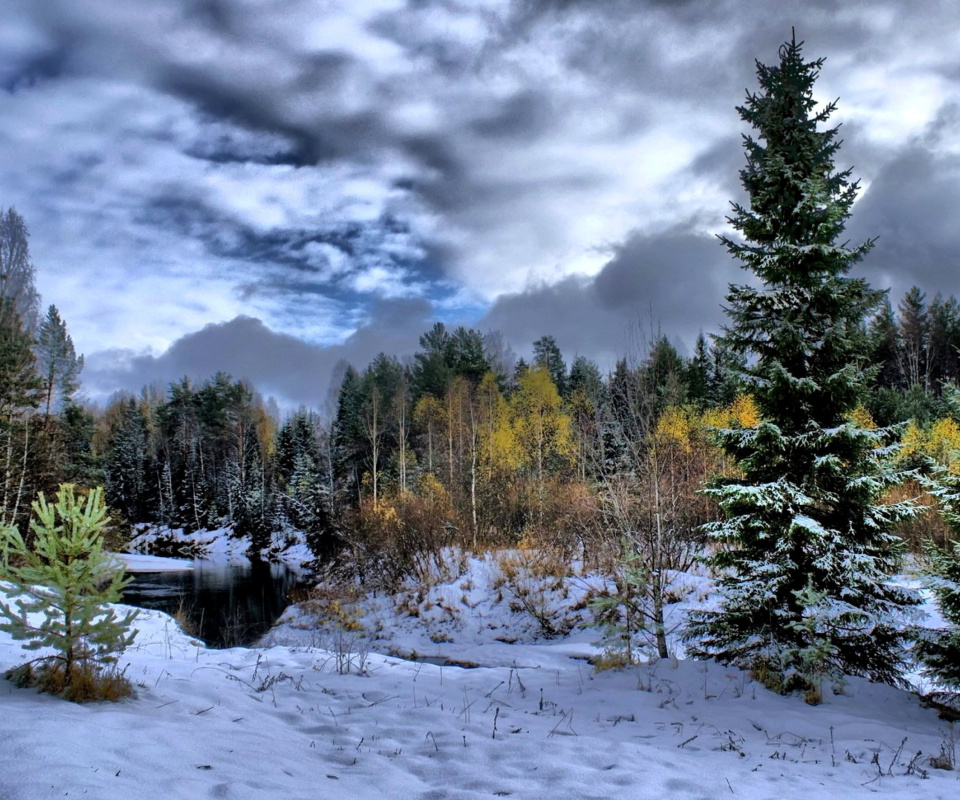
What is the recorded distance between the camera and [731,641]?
7922 millimetres

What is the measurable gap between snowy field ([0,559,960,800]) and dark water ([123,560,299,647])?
34.3ft

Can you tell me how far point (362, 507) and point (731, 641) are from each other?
17.0 m

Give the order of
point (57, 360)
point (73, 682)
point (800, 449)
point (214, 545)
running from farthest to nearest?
point (214, 545) → point (57, 360) → point (800, 449) → point (73, 682)

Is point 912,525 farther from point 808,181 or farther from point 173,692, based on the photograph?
point 173,692

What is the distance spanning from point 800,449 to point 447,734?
6073 mm

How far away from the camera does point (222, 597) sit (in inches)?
1014

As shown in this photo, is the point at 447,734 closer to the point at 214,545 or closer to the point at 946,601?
the point at 946,601

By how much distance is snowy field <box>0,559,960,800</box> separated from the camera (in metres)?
3.21

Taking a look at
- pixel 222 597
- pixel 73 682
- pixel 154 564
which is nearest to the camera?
pixel 73 682

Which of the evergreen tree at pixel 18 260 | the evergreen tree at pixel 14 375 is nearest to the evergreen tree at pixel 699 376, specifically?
the evergreen tree at pixel 14 375

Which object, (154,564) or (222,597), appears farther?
(154,564)

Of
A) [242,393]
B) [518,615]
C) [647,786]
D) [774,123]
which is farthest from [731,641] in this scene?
[242,393]

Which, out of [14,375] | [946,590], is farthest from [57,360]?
[946,590]

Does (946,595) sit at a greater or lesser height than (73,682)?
lesser
